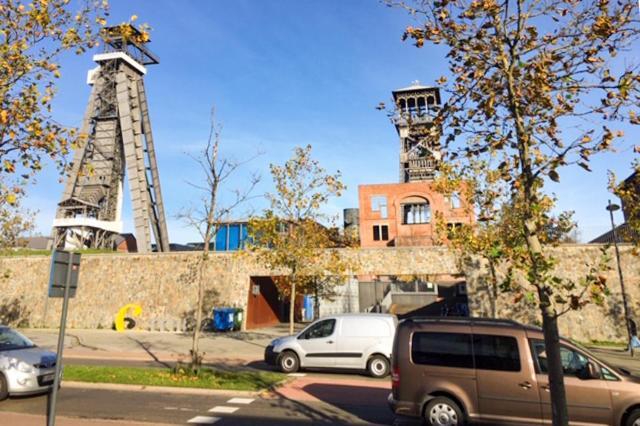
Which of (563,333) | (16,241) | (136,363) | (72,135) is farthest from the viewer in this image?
(16,241)

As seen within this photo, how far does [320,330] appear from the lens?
13531 mm

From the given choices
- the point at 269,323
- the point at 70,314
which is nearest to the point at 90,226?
the point at 70,314

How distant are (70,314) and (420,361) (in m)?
27.9

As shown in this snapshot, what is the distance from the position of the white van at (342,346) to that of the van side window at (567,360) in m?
5.82

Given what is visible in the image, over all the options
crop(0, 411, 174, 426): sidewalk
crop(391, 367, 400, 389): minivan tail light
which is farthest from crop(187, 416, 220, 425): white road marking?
crop(391, 367, 400, 389): minivan tail light

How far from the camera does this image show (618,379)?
7.08 meters

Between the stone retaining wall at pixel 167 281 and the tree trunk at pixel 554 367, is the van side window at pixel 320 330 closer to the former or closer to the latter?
the stone retaining wall at pixel 167 281

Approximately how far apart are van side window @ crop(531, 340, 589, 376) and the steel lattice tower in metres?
49.4

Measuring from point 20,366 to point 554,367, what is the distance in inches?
423

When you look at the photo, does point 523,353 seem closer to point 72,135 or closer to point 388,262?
point 72,135

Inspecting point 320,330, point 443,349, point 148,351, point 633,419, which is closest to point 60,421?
point 443,349

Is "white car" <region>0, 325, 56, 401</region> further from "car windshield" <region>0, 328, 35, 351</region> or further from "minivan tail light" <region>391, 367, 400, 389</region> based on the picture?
"minivan tail light" <region>391, 367, 400, 389</region>

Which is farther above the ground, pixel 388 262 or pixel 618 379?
pixel 388 262

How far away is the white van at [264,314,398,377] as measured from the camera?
1284cm
